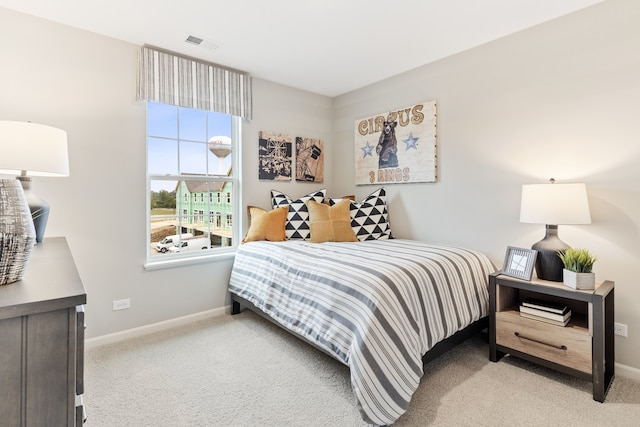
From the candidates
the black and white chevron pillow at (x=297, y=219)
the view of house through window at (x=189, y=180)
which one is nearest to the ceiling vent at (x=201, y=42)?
the view of house through window at (x=189, y=180)

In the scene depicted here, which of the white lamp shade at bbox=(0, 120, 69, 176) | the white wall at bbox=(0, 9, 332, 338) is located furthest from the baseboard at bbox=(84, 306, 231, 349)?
the white lamp shade at bbox=(0, 120, 69, 176)

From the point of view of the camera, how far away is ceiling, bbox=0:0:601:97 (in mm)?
2150

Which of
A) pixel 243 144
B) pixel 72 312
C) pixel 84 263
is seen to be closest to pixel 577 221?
pixel 72 312

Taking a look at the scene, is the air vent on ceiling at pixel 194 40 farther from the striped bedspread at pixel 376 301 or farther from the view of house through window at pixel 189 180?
the striped bedspread at pixel 376 301

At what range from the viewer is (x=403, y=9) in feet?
7.24

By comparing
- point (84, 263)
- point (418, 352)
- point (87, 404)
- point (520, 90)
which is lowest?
point (87, 404)

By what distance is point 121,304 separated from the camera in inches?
104

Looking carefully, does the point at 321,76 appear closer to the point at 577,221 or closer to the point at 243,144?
the point at 243,144

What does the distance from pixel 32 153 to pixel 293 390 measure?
1977 mm

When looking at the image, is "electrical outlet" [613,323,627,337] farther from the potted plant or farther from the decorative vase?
the decorative vase

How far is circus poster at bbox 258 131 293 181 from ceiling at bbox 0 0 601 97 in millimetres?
767

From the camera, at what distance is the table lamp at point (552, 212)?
6.53ft

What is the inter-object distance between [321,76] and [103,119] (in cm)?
207

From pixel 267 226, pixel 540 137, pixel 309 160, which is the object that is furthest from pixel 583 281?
pixel 309 160
